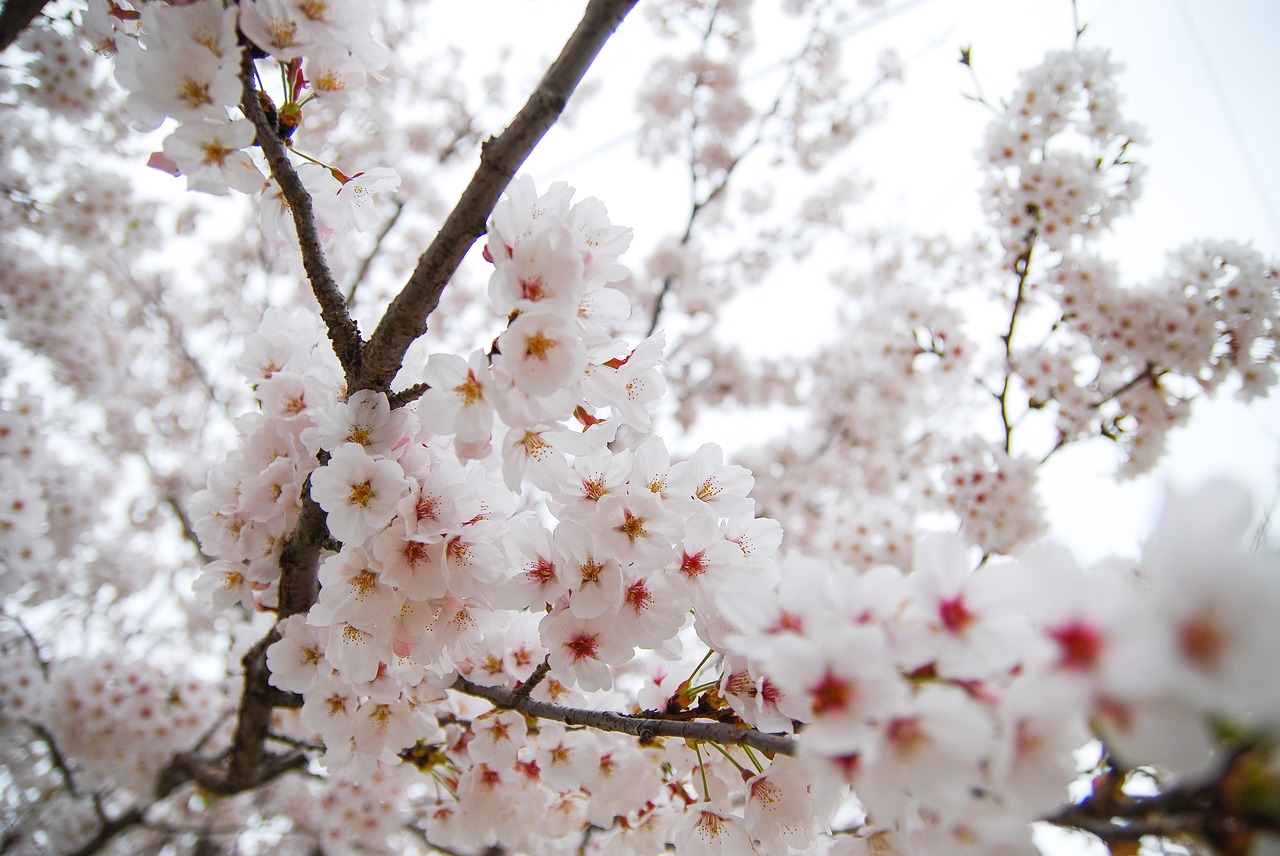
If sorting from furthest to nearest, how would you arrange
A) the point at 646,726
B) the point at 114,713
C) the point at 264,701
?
1. the point at 114,713
2. the point at 264,701
3. the point at 646,726

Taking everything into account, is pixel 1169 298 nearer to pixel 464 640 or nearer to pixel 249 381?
pixel 464 640

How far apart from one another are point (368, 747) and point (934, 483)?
335cm

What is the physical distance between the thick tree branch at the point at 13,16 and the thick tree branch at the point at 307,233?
138cm

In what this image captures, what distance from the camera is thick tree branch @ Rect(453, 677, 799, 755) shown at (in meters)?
0.87

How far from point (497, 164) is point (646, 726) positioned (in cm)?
97

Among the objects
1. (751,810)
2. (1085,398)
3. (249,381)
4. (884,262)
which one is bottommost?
(751,810)

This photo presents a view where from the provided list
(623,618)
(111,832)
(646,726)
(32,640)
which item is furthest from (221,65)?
(111,832)

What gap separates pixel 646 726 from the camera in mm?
1052

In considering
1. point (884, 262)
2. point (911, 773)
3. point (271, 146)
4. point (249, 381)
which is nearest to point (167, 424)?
point (249, 381)

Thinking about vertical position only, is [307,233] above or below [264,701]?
above

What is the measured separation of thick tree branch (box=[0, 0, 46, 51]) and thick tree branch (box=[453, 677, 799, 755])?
227cm

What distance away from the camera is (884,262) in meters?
6.21

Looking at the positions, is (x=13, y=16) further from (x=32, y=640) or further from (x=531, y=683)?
(x=32, y=640)

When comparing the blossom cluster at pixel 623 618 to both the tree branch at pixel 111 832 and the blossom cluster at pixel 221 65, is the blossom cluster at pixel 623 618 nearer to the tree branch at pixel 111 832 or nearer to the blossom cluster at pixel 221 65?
the blossom cluster at pixel 221 65
